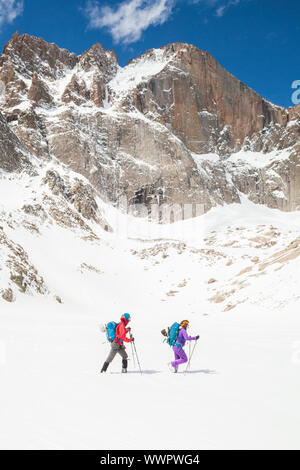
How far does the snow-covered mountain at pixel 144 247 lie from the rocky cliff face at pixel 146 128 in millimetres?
500

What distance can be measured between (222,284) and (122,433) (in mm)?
30058

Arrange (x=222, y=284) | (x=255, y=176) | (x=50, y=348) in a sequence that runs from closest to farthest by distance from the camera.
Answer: (x=50, y=348) < (x=222, y=284) < (x=255, y=176)

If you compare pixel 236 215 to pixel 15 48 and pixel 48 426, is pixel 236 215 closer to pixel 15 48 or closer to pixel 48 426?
pixel 15 48

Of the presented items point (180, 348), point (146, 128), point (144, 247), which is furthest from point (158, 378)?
point (146, 128)

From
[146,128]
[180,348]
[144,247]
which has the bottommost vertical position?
[180,348]

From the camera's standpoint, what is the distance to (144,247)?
57.9 metres

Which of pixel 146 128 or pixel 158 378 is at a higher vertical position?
pixel 146 128

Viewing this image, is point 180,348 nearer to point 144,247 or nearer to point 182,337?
point 182,337

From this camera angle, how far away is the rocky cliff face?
87.8 m

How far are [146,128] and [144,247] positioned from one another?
2468 inches

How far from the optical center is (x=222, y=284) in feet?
110

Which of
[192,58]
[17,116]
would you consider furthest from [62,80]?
[192,58]

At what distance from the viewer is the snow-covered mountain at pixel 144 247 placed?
5492 millimetres
